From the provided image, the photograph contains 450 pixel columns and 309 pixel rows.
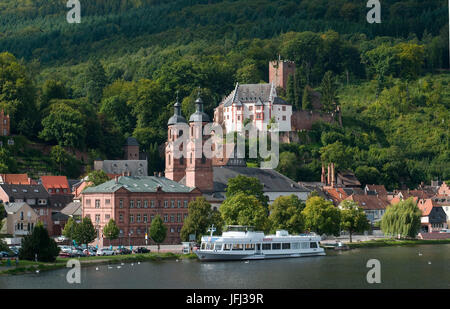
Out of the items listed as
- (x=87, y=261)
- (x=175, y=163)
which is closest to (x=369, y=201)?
Result: (x=175, y=163)

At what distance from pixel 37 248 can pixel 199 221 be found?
26932mm

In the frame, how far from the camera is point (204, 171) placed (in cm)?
13875

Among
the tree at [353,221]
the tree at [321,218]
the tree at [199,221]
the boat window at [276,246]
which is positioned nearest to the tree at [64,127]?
the tree at [321,218]

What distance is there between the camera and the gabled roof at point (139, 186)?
12362cm

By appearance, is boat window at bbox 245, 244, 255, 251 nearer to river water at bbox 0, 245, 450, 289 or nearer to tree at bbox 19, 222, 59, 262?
river water at bbox 0, 245, 450, 289

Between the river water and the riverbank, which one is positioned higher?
the riverbank

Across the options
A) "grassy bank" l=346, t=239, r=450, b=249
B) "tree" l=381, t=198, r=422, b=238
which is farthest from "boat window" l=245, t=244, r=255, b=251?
"tree" l=381, t=198, r=422, b=238

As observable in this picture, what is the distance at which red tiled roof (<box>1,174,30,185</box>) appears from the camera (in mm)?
144000

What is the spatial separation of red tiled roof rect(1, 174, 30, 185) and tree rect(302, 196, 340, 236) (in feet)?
129

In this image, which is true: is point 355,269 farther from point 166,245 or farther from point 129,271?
point 166,245

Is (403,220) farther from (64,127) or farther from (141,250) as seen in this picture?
(64,127)

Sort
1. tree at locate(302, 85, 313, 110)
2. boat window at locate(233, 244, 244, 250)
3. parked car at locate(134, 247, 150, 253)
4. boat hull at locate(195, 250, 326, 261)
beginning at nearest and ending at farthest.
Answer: boat hull at locate(195, 250, 326, 261)
parked car at locate(134, 247, 150, 253)
boat window at locate(233, 244, 244, 250)
tree at locate(302, 85, 313, 110)

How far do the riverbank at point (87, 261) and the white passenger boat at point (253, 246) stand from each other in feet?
7.44
